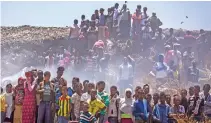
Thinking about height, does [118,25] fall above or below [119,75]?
above

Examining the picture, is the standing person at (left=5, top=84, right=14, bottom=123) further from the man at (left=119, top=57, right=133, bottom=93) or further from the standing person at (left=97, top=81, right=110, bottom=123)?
the man at (left=119, top=57, right=133, bottom=93)

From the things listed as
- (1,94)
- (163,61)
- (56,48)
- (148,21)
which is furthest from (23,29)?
(1,94)

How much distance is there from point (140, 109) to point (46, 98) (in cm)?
212

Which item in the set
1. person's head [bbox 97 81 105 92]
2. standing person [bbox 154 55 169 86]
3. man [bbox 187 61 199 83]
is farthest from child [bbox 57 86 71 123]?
man [bbox 187 61 199 83]

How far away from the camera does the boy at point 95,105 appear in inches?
383

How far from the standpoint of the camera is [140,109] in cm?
984

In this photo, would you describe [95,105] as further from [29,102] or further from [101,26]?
[101,26]

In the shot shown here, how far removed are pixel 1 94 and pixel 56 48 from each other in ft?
24.2

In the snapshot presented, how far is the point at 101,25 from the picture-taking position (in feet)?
54.0

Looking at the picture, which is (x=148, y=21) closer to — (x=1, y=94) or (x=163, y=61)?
(x=163, y=61)

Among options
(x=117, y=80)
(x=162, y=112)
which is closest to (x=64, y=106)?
(x=162, y=112)

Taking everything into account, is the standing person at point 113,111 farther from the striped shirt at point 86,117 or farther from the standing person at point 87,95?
the striped shirt at point 86,117

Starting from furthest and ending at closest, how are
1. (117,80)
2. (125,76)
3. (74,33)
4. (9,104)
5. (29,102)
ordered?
(74,33) < (117,80) < (125,76) < (9,104) < (29,102)

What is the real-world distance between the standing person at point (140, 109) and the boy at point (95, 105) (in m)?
0.71
